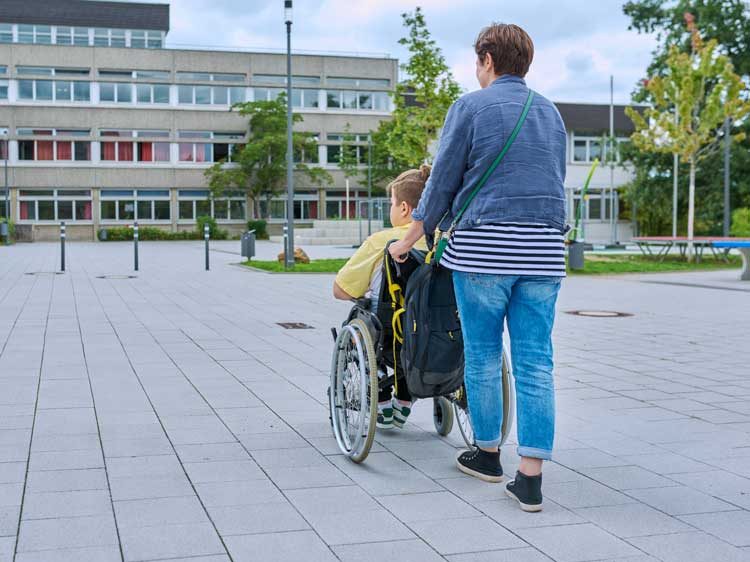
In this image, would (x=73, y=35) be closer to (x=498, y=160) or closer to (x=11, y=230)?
(x=11, y=230)

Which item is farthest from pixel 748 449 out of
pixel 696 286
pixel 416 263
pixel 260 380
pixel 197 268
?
pixel 197 268

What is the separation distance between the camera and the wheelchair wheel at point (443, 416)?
538cm

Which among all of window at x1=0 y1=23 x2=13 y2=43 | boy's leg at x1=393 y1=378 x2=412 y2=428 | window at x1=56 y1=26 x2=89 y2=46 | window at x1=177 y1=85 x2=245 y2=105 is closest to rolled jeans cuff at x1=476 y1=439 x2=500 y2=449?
boy's leg at x1=393 y1=378 x2=412 y2=428

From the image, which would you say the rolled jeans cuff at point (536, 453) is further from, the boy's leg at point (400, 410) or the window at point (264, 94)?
the window at point (264, 94)

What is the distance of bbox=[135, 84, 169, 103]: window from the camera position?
201 ft

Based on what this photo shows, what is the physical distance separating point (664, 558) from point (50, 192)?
60.7 m

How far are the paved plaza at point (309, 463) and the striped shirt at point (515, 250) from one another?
3.28ft

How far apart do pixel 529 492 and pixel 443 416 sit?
1.47 m

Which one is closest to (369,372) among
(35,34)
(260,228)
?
(260,228)

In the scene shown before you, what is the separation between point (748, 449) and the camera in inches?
202

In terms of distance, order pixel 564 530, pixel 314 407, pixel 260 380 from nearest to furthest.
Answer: pixel 564 530 < pixel 314 407 < pixel 260 380

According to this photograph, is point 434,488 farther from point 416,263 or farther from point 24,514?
point 24,514

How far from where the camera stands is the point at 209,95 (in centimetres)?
6275

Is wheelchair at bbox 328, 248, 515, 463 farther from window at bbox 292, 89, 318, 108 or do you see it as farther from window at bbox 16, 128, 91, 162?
window at bbox 292, 89, 318, 108
